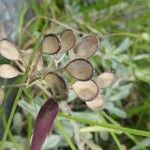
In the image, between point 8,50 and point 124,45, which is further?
point 124,45

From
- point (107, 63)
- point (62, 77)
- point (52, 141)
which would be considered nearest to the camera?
point (62, 77)

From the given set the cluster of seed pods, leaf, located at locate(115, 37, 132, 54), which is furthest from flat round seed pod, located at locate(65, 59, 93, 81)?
leaf, located at locate(115, 37, 132, 54)

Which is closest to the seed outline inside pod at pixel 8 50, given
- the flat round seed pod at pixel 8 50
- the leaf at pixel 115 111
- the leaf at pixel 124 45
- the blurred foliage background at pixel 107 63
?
the flat round seed pod at pixel 8 50

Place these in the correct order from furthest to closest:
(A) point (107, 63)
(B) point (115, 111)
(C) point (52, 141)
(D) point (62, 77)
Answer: (A) point (107, 63)
(B) point (115, 111)
(C) point (52, 141)
(D) point (62, 77)

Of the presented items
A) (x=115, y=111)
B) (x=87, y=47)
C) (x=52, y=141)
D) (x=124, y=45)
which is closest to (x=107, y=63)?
(x=124, y=45)

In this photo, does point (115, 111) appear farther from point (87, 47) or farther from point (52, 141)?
point (87, 47)

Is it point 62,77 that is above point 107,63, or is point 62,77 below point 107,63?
above
